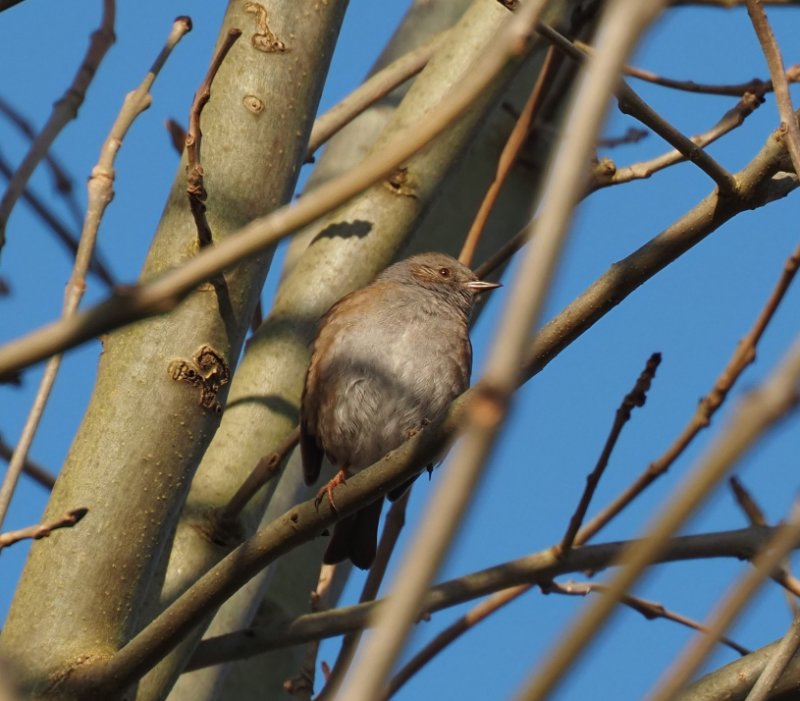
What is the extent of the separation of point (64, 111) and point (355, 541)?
1.99 m

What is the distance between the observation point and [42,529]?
8.25 ft

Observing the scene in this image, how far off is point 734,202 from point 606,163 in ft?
3.38

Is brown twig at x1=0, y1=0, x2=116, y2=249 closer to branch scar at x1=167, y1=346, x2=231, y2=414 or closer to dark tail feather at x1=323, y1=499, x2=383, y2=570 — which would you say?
branch scar at x1=167, y1=346, x2=231, y2=414

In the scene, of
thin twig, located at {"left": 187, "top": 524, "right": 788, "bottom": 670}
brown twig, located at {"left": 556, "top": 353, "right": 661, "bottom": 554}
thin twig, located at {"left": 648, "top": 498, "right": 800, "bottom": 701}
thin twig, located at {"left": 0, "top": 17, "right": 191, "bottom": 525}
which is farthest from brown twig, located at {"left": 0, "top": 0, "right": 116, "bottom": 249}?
thin twig, located at {"left": 648, "top": 498, "right": 800, "bottom": 701}

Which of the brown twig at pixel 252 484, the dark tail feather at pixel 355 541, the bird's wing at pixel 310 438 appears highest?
the bird's wing at pixel 310 438

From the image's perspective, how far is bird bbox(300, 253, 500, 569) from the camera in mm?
4719

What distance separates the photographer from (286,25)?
11.4 ft

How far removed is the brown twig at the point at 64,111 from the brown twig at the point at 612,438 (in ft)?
5.18

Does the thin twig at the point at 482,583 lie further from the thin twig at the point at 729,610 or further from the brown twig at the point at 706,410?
the thin twig at the point at 729,610

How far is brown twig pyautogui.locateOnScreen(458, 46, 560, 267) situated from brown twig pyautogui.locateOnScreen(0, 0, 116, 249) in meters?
1.47

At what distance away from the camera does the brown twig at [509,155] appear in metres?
4.47

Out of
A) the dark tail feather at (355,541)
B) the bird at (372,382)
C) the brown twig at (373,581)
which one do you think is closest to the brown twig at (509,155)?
the bird at (372,382)

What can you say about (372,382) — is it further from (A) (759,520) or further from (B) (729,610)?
(B) (729,610)

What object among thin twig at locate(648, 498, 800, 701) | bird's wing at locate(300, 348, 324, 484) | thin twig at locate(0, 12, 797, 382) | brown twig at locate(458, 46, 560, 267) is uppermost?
brown twig at locate(458, 46, 560, 267)
